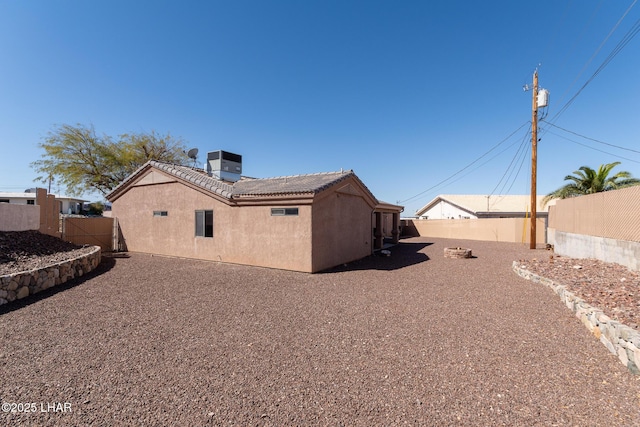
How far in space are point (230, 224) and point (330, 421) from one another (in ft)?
32.3

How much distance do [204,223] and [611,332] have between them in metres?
12.8

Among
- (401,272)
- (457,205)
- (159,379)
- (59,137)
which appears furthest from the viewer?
(457,205)

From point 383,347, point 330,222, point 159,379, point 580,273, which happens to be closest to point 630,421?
point 383,347

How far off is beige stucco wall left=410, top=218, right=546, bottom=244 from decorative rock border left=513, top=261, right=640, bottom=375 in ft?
59.3

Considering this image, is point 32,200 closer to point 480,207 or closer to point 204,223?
point 204,223

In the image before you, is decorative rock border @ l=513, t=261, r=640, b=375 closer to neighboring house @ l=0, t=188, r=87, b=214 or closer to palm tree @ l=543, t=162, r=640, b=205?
palm tree @ l=543, t=162, r=640, b=205

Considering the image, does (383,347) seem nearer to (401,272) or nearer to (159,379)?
(159,379)

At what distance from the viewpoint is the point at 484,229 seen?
24516 millimetres

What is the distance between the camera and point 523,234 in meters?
21.0

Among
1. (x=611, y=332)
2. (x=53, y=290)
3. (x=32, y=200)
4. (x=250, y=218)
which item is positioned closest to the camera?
(x=611, y=332)

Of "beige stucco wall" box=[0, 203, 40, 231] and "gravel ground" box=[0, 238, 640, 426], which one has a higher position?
"beige stucco wall" box=[0, 203, 40, 231]

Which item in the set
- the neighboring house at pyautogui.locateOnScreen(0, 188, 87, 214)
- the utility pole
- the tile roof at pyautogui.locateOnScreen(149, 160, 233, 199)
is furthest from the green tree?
the utility pole

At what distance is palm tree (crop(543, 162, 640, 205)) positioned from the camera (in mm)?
19688

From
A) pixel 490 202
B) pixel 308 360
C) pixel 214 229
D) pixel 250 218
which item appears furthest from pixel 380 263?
pixel 490 202
